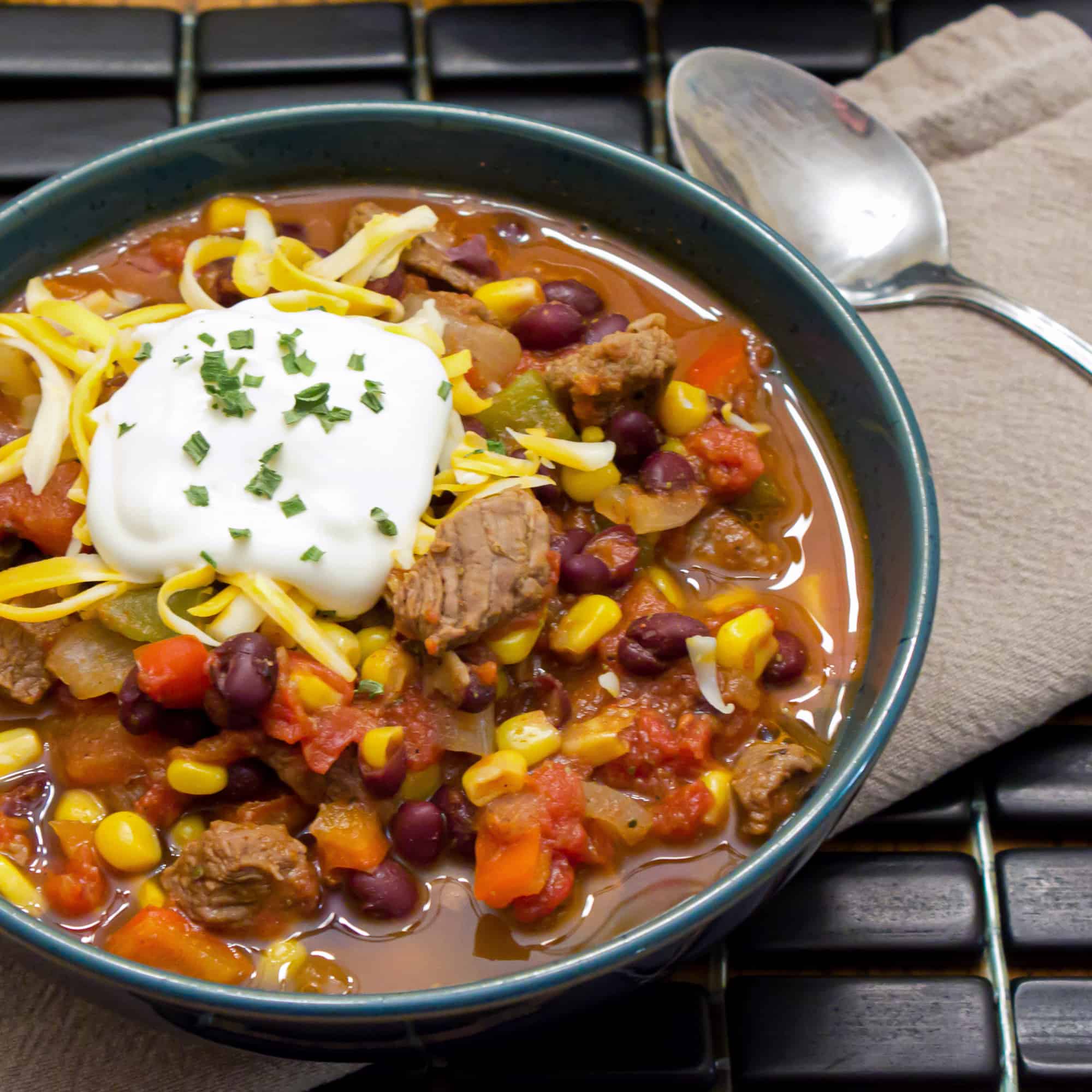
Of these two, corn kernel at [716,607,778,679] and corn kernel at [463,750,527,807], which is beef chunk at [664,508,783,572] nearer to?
corn kernel at [716,607,778,679]

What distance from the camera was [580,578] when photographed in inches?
130

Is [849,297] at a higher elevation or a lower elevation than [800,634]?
higher

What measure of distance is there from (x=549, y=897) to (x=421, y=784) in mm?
415

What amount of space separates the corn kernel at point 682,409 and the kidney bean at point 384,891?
1426 millimetres

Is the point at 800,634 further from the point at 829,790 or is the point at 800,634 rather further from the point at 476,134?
the point at 476,134

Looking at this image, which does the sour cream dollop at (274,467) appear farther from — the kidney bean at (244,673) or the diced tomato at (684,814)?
the diced tomato at (684,814)

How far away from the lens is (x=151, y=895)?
305 centimetres

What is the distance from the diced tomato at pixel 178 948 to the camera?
2.95m

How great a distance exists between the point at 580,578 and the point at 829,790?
33.1 inches

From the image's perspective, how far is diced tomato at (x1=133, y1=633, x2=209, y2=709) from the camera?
298cm

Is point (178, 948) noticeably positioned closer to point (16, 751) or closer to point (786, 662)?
point (16, 751)

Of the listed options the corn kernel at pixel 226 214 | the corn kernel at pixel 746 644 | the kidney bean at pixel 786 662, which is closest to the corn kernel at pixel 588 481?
the corn kernel at pixel 746 644

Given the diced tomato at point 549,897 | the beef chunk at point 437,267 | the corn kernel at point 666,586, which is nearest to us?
the diced tomato at point 549,897

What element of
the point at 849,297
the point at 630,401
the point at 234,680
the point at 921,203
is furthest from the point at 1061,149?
the point at 234,680
